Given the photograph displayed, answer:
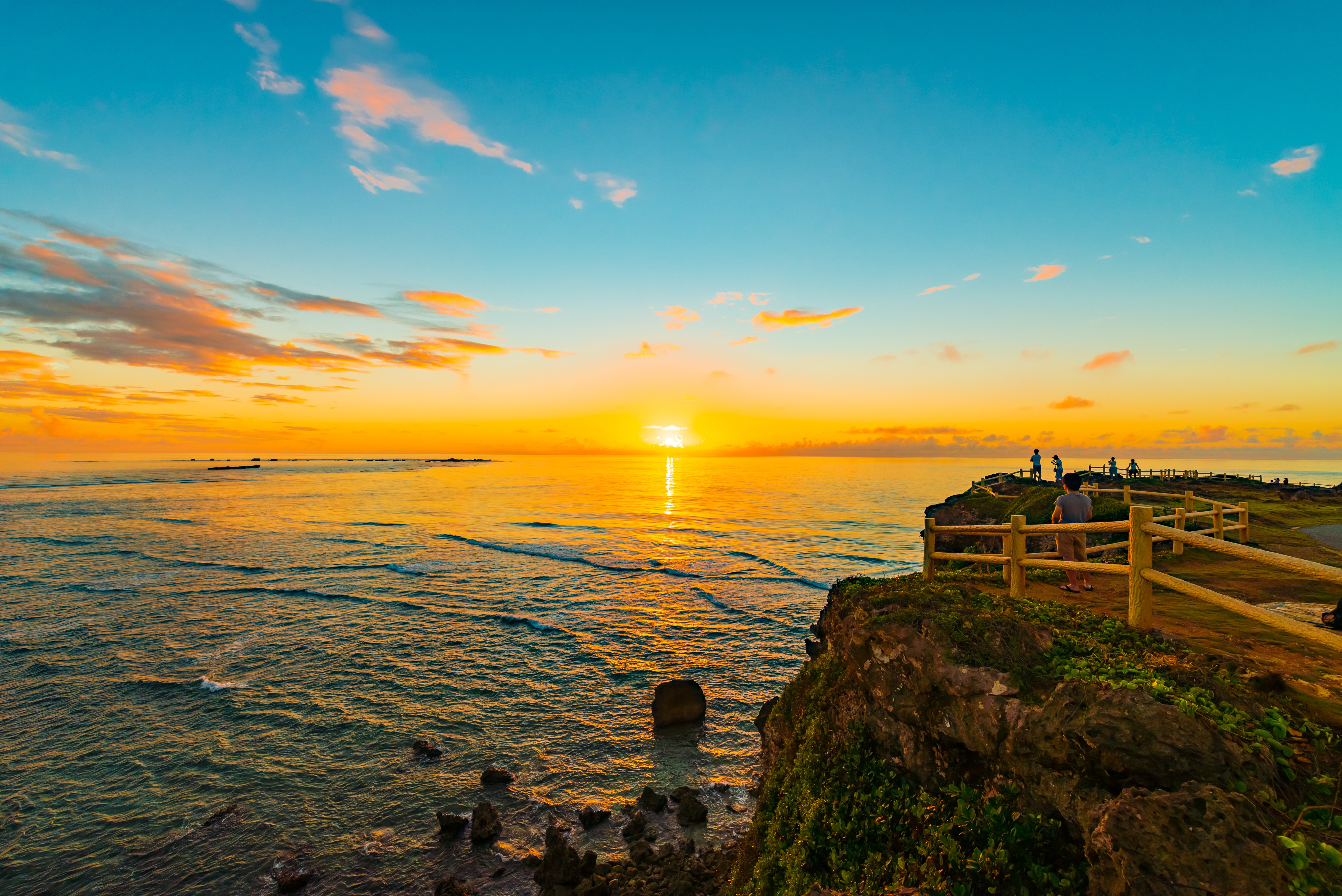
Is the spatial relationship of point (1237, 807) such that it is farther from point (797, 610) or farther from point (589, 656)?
point (797, 610)

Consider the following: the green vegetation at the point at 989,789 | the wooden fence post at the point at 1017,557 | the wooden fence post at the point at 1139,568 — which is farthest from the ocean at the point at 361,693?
the wooden fence post at the point at 1139,568

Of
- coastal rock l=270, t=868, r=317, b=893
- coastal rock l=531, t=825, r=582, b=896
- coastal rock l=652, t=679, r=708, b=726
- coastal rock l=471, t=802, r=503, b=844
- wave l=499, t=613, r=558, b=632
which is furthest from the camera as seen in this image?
wave l=499, t=613, r=558, b=632

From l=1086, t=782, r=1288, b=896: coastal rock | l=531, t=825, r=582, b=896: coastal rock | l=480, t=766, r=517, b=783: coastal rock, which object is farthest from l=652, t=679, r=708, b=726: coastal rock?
l=1086, t=782, r=1288, b=896: coastal rock

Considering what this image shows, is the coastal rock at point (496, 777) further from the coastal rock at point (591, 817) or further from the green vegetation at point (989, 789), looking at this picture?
the green vegetation at point (989, 789)

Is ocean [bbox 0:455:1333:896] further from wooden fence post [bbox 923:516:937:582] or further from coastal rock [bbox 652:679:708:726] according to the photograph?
wooden fence post [bbox 923:516:937:582]

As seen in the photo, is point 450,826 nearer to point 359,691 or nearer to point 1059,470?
point 359,691

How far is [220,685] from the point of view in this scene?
18609 mm

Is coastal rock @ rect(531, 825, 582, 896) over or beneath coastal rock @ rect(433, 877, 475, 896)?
over

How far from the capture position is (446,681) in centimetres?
1919

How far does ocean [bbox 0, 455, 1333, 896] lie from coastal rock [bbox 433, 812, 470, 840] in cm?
22

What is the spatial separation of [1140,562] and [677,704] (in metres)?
12.8

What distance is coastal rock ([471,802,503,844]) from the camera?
11.8 m

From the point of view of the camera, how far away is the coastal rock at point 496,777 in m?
13.5

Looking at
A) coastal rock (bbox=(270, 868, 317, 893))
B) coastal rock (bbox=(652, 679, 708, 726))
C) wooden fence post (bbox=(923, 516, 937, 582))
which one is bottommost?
coastal rock (bbox=(270, 868, 317, 893))
